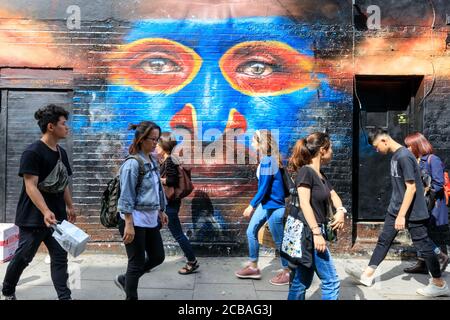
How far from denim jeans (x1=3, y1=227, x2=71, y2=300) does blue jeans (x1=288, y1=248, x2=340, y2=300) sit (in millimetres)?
2160

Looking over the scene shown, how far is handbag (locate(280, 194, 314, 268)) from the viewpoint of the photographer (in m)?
3.66

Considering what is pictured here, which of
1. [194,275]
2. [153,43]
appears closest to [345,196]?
[194,275]

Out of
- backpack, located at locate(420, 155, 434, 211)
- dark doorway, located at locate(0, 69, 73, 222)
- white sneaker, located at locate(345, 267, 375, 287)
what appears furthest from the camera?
dark doorway, located at locate(0, 69, 73, 222)

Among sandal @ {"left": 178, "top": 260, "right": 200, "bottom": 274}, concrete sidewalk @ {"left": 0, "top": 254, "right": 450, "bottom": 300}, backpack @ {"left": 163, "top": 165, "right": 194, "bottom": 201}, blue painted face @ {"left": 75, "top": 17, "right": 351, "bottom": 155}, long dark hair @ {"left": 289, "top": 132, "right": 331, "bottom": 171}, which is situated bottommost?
concrete sidewalk @ {"left": 0, "top": 254, "right": 450, "bottom": 300}

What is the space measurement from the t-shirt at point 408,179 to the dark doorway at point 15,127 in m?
4.78

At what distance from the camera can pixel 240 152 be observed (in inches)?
254

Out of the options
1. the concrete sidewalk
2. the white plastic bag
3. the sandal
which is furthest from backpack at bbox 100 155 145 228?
the sandal

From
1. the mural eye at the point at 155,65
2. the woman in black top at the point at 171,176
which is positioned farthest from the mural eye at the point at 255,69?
the woman in black top at the point at 171,176

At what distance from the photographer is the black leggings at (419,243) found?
4852mm

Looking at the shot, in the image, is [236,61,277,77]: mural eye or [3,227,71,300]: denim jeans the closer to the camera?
[3,227,71,300]: denim jeans

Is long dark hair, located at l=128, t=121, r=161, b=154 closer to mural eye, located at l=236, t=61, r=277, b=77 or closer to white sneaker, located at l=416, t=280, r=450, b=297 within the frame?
mural eye, located at l=236, t=61, r=277, b=77

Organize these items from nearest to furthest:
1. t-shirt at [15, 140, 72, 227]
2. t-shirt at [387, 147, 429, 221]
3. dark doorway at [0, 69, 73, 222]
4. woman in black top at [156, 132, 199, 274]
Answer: t-shirt at [15, 140, 72, 227]
t-shirt at [387, 147, 429, 221]
woman in black top at [156, 132, 199, 274]
dark doorway at [0, 69, 73, 222]

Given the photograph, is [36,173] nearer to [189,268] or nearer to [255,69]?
[189,268]

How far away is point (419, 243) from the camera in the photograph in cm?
489
